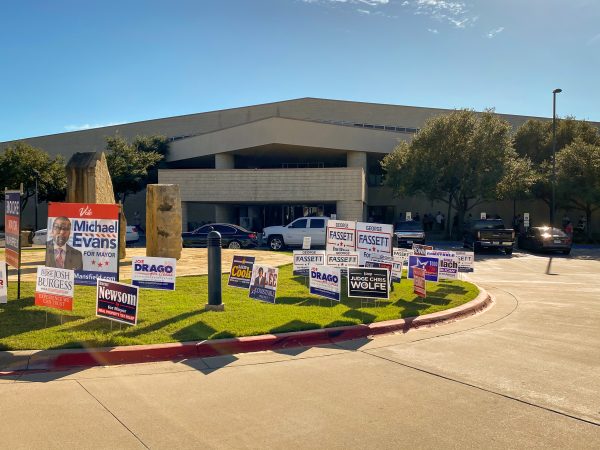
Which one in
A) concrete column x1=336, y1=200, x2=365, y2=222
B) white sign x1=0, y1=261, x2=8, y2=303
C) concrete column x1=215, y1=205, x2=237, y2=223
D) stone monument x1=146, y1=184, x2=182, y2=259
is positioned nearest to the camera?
white sign x1=0, y1=261, x2=8, y2=303

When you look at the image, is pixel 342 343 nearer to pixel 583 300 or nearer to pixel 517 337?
pixel 517 337

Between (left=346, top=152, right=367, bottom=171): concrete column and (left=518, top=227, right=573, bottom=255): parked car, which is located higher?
(left=346, top=152, right=367, bottom=171): concrete column

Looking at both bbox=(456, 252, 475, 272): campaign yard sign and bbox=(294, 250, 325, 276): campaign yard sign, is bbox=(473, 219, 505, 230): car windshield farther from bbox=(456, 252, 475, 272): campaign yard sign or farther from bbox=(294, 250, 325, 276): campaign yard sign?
bbox=(294, 250, 325, 276): campaign yard sign

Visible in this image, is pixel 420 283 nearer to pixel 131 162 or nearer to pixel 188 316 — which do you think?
pixel 188 316

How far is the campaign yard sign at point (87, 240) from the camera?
8164mm

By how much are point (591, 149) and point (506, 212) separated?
12691mm

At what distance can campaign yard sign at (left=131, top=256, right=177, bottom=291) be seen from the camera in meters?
8.30

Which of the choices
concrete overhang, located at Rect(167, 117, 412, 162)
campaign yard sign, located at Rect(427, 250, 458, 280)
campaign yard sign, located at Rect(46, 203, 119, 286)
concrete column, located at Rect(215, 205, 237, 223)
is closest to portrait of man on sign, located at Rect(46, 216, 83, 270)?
campaign yard sign, located at Rect(46, 203, 119, 286)

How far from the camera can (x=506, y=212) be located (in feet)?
152

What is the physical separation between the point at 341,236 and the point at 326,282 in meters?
3.54

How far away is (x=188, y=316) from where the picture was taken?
808 centimetres

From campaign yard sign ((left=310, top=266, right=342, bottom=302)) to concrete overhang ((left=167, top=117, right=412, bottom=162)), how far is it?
30.2 metres

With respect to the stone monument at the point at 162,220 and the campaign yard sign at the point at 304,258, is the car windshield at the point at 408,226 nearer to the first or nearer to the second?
the stone monument at the point at 162,220

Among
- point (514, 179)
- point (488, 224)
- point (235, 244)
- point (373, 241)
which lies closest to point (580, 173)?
point (514, 179)
